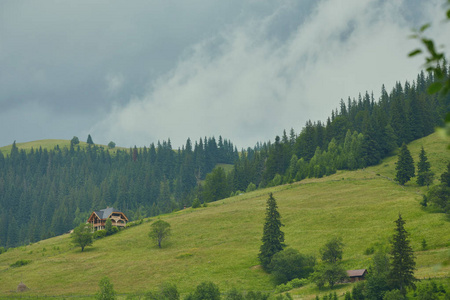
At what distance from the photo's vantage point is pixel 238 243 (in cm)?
9200

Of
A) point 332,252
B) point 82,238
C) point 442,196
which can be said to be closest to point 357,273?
point 332,252

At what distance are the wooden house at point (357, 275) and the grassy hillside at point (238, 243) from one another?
135 inches

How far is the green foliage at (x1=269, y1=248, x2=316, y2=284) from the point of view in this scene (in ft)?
232

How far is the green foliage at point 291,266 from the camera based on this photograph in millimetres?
70625

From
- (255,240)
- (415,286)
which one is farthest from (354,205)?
(415,286)

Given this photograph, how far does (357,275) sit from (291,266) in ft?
42.6

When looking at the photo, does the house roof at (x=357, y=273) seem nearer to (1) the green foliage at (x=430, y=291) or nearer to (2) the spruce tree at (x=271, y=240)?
(1) the green foliage at (x=430, y=291)

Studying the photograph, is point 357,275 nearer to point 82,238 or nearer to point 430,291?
point 430,291

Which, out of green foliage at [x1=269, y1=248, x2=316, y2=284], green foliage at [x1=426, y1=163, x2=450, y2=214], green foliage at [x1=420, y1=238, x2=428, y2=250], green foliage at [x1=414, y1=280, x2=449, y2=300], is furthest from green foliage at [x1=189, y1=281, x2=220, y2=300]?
green foliage at [x1=426, y1=163, x2=450, y2=214]

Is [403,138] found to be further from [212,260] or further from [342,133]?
[212,260]

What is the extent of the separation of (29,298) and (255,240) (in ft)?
145

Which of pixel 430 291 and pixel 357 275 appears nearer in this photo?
pixel 430 291

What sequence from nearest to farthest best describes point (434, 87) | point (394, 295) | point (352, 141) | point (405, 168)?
1. point (434, 87)
2. point (394, 295)
3. point (405, 168)
4. point (352, 141)

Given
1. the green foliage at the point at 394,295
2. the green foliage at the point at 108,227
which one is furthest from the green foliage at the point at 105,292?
the green foliage at the point at 108,227
